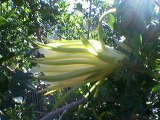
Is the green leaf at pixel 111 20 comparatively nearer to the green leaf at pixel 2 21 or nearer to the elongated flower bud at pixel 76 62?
the elongated flower bud at pixel 76 62

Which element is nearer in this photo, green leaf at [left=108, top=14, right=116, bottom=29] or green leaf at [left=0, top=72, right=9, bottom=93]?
green leaf at [left=108, top=14, right=116, bottom=29]

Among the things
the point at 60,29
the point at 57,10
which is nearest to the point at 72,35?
the point at 60,29

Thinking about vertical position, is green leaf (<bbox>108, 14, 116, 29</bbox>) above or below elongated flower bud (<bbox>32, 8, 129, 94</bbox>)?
above

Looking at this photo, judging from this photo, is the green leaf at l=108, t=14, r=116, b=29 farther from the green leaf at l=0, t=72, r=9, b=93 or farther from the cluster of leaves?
the green leaf at l=0, t=72, r=9, b=93

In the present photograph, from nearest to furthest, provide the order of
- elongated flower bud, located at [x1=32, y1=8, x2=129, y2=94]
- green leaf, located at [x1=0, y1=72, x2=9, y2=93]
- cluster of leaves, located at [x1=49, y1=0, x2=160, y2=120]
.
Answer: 1. cluster of leaves, located at [x1=49, y1=0, x2=160, y2=120]
2. elongated flower bud, located at [x1=32, y1=8, x2=129, y2=94]
3. green leaf, located at [x1=0, y1=72, x2=9, y2=93]

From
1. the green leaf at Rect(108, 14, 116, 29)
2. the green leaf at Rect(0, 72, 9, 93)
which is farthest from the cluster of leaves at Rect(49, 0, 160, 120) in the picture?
the green leaf at Rect(0, 72, 9, 93)

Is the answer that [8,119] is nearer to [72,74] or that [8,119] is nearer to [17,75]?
[17,75]

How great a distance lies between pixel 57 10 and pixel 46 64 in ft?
11.2

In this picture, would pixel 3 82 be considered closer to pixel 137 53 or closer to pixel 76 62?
pixel 76 62

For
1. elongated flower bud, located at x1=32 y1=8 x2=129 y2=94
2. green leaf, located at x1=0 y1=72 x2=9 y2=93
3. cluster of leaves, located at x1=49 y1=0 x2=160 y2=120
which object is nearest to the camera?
cluster of leaves, located at x1=49 y1=0 x2=160 y2=120

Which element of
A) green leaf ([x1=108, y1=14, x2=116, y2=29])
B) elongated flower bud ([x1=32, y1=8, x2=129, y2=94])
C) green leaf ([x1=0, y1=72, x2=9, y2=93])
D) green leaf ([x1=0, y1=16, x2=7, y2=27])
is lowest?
green leaf ([x1=0, y1=72, x2=9, y2=93])

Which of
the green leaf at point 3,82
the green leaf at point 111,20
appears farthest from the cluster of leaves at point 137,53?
the green leaf at point 3,82

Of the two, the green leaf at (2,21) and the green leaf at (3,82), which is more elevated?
the green leaf at (2,21)

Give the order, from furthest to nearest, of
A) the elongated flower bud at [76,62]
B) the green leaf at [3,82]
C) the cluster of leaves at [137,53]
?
the green leaf at [3,82] < the elongated flower bud at [76,62] < the cluster of leaves at [137,53]
